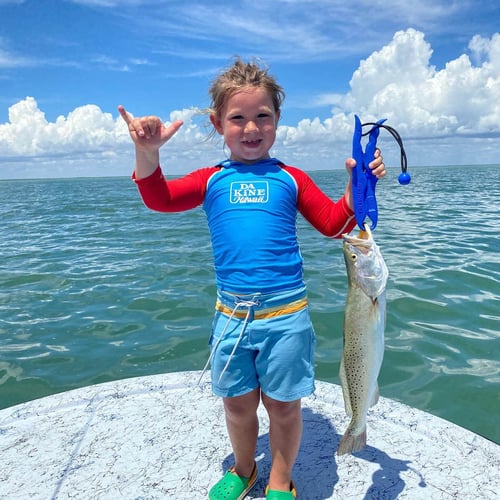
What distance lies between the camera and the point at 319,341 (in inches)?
232

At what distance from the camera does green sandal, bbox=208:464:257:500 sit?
2641mm

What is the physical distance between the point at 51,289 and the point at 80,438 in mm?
5881

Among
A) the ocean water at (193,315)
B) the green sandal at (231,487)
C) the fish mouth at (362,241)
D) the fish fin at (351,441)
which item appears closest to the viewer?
the fish mouth at (362,241)

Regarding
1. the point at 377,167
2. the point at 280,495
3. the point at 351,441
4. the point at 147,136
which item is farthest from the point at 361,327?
the point at 147,136

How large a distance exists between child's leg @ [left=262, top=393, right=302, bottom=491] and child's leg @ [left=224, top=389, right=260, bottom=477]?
0.29 feet

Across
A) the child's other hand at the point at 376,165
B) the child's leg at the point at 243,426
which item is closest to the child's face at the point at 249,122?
the child's other hand at the point at 376,165

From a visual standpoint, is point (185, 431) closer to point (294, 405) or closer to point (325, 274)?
point (294, 405)

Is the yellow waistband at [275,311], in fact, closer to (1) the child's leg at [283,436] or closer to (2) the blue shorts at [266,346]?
(2) the blue shorts at [266,346]

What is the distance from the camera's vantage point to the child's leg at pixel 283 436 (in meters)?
2.52

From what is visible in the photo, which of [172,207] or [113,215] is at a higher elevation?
[172,207]

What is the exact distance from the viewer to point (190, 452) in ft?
10.1

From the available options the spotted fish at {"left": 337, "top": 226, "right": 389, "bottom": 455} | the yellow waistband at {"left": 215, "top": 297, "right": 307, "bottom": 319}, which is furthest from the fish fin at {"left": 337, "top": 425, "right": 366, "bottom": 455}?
the yellow waistband at {"left": 215, "top": 297, "right": 307, "bottom": 319}

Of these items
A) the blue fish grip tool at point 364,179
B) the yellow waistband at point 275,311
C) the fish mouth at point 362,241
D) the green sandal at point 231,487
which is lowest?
the green sandal at point 231,487

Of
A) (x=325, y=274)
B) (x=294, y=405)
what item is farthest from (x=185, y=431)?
(x=325, y=274)
